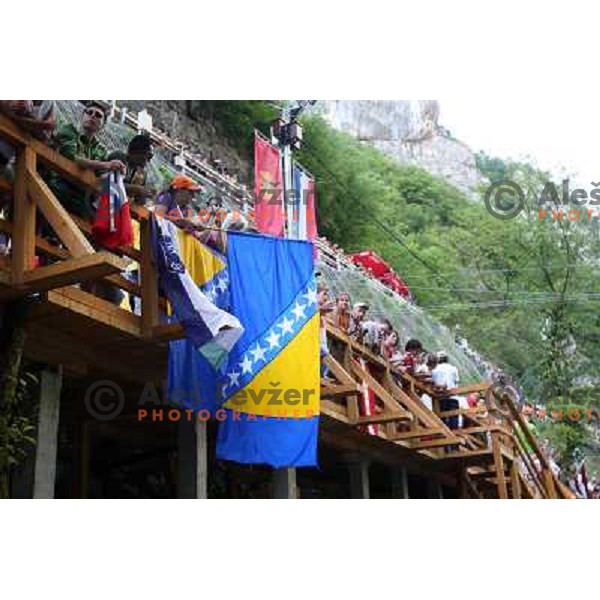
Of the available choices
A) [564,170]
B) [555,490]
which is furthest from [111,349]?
[564,170]

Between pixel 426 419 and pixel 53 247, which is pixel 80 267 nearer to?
pixel 53 247

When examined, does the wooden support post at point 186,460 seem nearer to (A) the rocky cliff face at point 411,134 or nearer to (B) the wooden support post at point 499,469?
(B) the wooden support post at point 499,469

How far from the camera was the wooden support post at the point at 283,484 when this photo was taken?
28.2ft

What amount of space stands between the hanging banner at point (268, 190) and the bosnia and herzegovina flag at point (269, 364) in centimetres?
407

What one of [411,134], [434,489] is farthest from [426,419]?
[411,134]

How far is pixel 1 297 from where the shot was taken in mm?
5148

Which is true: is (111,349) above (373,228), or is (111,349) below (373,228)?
below

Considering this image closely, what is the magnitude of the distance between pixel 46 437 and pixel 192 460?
165 centimetres

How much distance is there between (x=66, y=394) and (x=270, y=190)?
A: 4.87 metres

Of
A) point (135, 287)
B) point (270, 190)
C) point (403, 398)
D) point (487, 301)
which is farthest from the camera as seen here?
point (487, 301)

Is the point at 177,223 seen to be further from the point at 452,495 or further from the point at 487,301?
the point at 487,301

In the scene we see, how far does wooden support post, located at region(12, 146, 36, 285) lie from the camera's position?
5074 mm

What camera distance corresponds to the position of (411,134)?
71.9m

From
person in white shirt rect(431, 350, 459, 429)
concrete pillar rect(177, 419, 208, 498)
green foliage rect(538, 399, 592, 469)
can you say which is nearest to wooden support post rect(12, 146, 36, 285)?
concrete pillar rect(177, 419, 208, 498)
